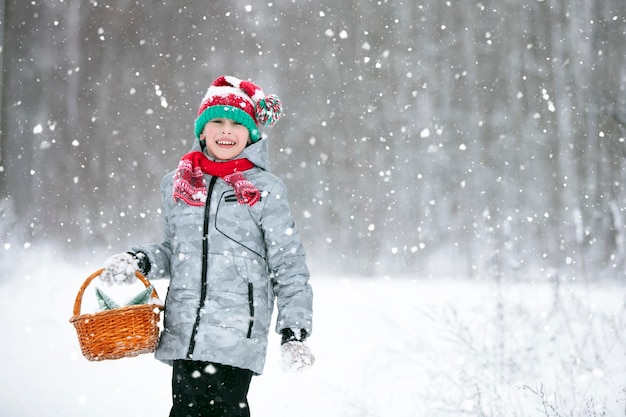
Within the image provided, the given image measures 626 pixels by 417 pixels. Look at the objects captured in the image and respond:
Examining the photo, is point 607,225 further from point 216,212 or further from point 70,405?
point 70,405

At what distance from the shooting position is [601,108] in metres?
4.20

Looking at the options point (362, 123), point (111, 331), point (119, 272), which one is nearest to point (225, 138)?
point (119, 272)

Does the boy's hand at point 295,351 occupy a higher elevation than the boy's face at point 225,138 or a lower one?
lower

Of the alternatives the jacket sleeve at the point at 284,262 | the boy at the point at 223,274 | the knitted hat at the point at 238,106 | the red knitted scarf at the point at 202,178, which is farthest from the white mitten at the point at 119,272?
the knitted hat at the point at 238,106

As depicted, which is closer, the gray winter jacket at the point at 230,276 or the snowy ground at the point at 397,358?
the gray winter jacket at the point at 230,276

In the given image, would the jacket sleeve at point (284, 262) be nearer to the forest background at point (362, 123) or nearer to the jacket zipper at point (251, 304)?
the jacket zipper at point (251, 304)

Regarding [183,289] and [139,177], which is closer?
[183,289]

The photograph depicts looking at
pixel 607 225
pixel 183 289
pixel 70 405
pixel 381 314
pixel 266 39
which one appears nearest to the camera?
pixel 183 289

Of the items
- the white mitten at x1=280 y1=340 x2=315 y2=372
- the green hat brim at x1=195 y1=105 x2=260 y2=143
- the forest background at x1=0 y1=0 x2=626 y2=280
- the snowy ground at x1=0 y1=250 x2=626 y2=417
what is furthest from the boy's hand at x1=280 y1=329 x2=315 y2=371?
the forest background at x1=0 y1=0 x2=626 y2=280

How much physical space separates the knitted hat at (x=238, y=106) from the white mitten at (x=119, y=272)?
522 millimetres

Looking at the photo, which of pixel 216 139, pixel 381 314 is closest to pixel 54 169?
pixel 381 314

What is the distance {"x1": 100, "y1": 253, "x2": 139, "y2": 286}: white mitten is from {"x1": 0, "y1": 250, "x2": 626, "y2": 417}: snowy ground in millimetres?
1700

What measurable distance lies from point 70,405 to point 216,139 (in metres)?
2.07

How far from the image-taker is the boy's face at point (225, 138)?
1776 mm
